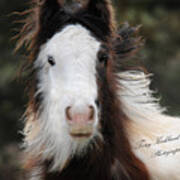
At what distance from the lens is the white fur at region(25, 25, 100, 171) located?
3.66m

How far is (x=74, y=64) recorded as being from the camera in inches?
149

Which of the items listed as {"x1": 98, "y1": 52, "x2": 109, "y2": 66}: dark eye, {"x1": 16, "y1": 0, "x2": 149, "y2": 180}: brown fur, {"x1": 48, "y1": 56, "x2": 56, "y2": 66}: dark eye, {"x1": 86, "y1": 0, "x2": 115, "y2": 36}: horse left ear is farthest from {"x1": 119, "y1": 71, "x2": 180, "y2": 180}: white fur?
{"x1": 48, "y1": 56, "x2": 56, "y2": 66}: dark eye

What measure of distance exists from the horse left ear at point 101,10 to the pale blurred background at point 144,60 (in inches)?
208

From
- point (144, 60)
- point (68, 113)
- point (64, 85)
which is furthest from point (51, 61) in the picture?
point (144, 60)

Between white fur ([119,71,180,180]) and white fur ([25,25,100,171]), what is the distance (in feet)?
2.09

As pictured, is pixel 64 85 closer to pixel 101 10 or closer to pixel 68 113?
pixel 68 113

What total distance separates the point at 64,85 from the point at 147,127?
112 centimetres

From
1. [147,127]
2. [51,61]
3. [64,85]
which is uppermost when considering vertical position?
[51,61]

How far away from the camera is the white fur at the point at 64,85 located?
3.66 meters

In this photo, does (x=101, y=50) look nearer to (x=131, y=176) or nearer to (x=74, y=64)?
(x=74, y=64)

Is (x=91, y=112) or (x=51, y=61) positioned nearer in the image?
(x=91, y=112)

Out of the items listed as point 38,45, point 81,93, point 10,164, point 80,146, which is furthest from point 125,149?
point 10,164

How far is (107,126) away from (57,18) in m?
0.97

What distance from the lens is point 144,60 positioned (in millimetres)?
9609
